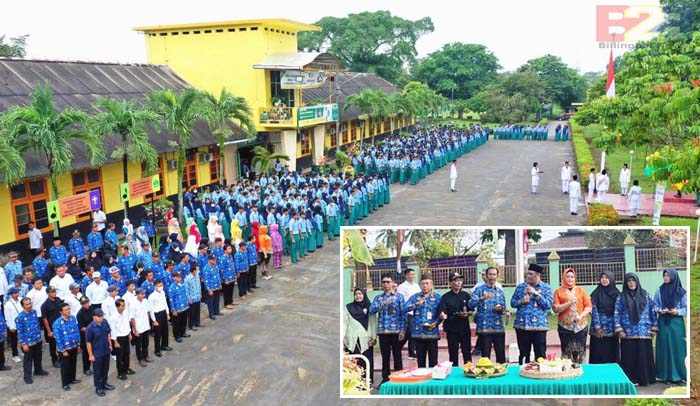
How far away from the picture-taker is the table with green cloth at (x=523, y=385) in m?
4.72

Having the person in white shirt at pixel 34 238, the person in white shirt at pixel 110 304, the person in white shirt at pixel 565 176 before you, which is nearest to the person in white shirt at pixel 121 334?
the person in white shirt at pixel 110 304

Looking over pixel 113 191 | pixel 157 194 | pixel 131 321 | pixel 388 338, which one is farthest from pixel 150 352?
pixel 157 194

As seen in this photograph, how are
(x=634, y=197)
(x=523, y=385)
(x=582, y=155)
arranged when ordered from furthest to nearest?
(x=582, y=155)
(x=634, y=197)
(x=523, y=385)

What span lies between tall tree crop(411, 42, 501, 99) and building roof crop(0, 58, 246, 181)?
3942 cm

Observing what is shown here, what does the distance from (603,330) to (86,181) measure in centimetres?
1270

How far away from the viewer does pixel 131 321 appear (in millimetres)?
8008

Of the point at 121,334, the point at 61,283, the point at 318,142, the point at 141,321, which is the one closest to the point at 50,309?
the point at 61,283

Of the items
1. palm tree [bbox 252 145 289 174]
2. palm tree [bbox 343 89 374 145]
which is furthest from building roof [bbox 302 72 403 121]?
palm tree [bbox 252 145 289 174]

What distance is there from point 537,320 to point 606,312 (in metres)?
0.53

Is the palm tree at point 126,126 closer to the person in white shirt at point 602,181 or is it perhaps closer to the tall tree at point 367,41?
the person in white shirt at point 602,181

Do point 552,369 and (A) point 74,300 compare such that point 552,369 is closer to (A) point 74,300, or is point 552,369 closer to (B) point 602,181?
(A) point 74,300

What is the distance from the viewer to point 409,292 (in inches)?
199

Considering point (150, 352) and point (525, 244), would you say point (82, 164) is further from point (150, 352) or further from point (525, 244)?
point (525, 244)

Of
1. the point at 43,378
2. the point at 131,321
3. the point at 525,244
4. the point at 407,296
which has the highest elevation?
the point at 525,244
